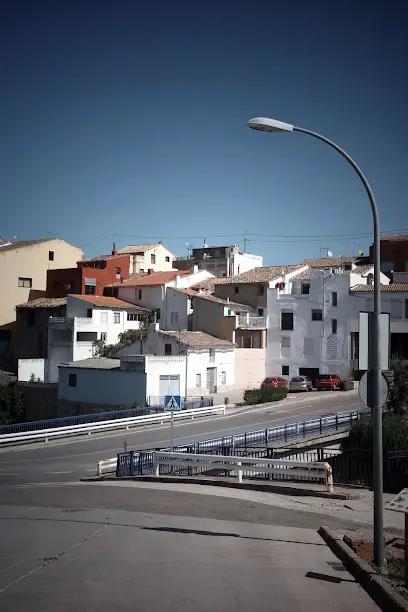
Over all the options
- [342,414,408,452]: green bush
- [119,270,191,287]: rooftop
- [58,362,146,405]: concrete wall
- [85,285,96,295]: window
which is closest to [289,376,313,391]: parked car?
[58,362,146,405]: concrete wall

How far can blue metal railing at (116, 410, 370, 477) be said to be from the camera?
23.1 meters

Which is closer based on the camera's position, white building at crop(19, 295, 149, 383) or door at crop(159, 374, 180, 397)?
door at crop(159, 374, 180, 397)

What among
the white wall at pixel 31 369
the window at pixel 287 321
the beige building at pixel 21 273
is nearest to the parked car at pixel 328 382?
the window at pixel 287 321

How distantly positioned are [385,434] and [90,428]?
55.1 ft

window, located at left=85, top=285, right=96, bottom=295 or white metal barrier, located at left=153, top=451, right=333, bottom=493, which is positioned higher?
window, located at left=85, top=285, right=96, bottom=295

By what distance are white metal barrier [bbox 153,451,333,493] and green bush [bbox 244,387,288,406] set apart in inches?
931

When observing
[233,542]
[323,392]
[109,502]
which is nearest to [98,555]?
[233,542]

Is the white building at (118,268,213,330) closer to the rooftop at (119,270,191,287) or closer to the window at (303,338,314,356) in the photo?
the rooftop at (119,270,191,287)

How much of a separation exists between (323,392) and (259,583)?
41.1 m

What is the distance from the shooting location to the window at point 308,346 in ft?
181

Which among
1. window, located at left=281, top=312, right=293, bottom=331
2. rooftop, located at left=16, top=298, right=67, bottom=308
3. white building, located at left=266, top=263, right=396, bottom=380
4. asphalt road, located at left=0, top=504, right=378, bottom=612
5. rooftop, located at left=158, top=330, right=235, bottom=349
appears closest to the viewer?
asphalt road, located at left=0, top=504, right=378, bottom=612

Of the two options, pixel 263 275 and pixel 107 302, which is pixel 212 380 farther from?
pixel 107 302

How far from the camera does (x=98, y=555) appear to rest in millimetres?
10758

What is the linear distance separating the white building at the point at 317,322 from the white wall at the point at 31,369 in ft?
64.9
